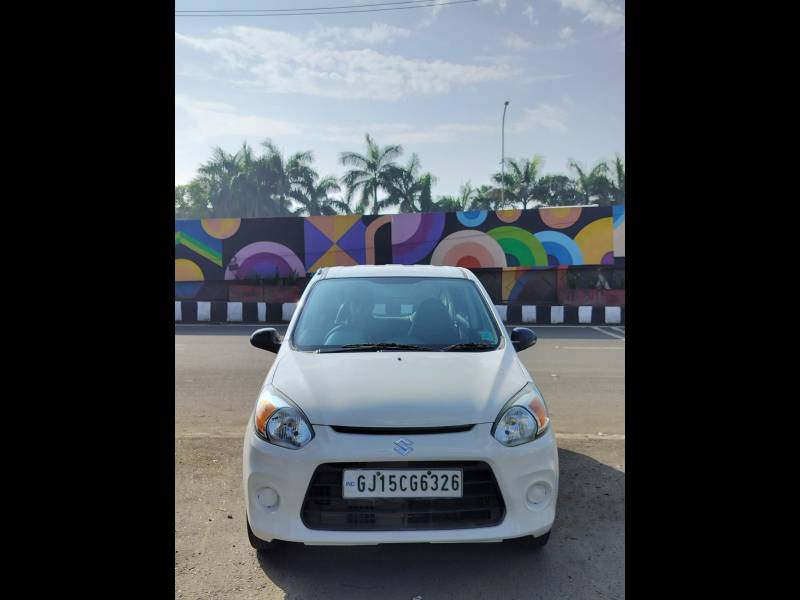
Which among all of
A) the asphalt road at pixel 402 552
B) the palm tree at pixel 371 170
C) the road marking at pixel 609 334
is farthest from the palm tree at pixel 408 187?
the asphalt road at pixel 402 552

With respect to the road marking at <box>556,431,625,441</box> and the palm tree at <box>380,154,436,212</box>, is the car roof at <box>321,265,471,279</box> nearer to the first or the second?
the road marking at <box>556,431,625,441</box>

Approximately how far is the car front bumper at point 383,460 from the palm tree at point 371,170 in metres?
31.7

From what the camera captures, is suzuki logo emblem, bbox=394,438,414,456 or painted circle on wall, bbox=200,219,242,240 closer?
suzuki logo emblem, bbox=394,438,414,456

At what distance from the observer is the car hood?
2.63 metres

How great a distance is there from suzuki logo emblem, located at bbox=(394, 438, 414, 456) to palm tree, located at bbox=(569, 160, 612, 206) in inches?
1378

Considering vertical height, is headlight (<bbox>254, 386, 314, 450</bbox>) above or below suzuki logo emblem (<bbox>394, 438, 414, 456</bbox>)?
above

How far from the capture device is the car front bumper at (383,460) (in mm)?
2500

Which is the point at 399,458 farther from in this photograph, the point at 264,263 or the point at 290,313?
the point at 264,263

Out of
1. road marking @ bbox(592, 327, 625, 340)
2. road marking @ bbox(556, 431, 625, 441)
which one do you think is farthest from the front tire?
road marking @ bbox(592, 327, 625, 340)

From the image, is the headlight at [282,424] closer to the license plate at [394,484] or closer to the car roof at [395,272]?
the license plate at [394,484]

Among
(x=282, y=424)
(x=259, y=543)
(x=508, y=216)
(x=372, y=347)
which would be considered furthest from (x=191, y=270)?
(x=282, y=424)

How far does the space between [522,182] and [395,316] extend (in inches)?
1282
